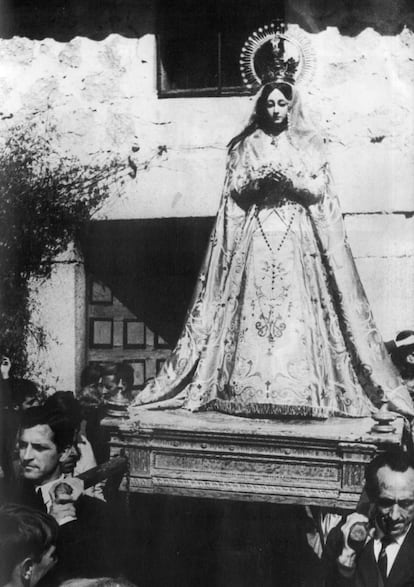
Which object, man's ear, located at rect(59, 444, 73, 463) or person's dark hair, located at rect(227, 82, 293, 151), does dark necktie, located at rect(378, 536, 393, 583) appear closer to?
man's ear, located at rect(59, 444, 73, 463)

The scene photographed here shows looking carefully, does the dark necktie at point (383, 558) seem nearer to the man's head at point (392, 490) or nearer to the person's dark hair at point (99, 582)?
the man's head at point (392, 490)

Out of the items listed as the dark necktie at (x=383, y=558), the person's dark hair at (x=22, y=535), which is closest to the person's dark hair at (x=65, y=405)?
the person's dark hair at (x=22, y=535)

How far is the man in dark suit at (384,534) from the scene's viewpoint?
2900 mm

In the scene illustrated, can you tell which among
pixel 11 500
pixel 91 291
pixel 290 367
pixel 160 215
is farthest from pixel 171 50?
pixel 11 500

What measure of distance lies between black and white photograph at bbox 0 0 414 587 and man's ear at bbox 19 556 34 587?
0.04 feet

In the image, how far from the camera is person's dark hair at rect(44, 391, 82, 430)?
3295mm

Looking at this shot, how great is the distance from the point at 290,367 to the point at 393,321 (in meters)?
0.44

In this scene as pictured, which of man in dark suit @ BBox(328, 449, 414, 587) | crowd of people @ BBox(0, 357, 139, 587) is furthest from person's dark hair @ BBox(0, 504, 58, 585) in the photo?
man in dark suit @ BBox(328, 449, 414, 587)

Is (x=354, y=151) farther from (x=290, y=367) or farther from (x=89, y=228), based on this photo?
(x=89, y=228)

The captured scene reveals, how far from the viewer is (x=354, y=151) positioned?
3.07m

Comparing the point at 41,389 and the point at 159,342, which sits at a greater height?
the point at 159,342

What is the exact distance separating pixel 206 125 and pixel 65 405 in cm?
128

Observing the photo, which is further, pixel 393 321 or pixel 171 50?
pixel 171 50

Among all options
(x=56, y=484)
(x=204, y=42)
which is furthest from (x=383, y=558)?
(x=204, y=42)
